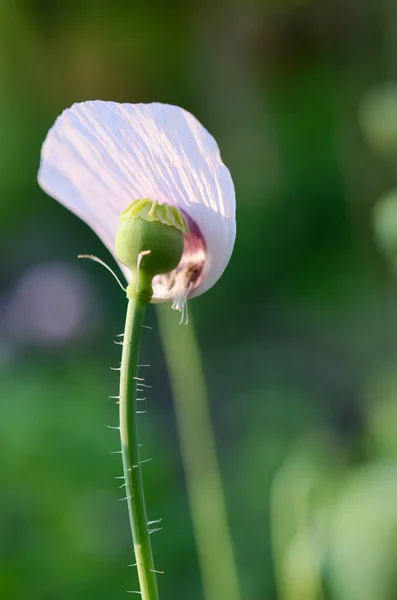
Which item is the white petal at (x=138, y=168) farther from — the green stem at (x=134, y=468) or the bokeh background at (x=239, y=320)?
the bokeh background at (x=239, y=320)

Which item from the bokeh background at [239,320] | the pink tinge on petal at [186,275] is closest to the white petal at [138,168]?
the pink tinge on petal at [186,275]

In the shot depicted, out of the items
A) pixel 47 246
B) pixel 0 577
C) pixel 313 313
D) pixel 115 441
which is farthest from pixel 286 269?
pixel 0 577

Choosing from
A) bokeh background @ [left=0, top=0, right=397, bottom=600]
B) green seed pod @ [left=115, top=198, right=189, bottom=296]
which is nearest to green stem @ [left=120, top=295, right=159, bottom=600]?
green seed pod @ [left=115, top=198, right=189, bottom=296]

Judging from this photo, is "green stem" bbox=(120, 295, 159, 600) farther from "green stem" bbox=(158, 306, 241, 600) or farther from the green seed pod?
"green stem" bbox=(158, 306, 241, 600)

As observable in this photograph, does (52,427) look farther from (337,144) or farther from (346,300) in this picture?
(337,144)

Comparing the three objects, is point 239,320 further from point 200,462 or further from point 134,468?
point 134,468

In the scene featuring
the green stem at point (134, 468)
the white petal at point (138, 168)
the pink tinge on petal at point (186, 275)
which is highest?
the white petal at point (138, 168)
